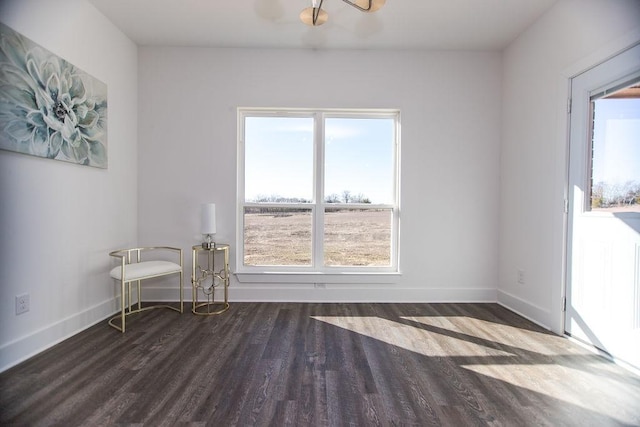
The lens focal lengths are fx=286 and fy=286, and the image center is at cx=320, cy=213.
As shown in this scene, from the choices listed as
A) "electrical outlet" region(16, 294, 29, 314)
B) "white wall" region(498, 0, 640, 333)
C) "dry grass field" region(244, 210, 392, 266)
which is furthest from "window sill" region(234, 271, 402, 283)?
"electrical outlet" region(16, 294, 29, 314)

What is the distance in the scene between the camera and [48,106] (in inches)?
83.4

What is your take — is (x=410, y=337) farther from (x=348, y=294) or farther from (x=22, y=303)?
(x=22, y=303)

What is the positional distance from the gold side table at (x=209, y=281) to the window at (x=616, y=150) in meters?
3.22

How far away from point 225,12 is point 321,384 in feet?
10.0

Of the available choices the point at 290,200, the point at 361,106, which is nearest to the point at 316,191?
the point at 290,200

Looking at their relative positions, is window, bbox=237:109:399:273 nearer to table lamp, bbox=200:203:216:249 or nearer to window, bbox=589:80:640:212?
table lamp, bbox=200:203:216:249

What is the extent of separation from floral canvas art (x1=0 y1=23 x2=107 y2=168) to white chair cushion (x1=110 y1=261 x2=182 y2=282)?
0.96 metres

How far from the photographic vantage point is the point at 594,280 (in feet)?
7.07

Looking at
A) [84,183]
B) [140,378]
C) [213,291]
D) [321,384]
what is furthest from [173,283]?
[321,384]

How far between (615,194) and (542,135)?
32.3 inches

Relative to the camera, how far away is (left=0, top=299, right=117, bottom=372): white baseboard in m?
1.86

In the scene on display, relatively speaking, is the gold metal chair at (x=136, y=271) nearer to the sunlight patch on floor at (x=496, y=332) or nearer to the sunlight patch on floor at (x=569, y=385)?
the sunlight patch on floor at (x=496, y=332)

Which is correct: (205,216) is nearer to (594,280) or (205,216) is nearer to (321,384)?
(321,384)

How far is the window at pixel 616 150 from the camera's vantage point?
191cm
